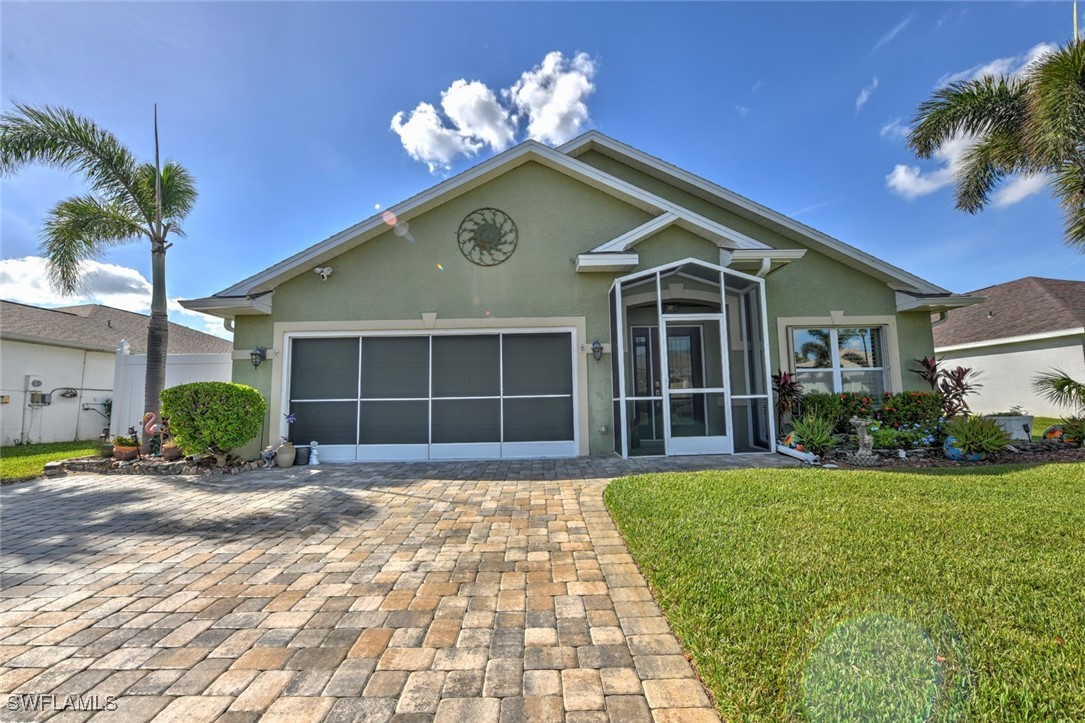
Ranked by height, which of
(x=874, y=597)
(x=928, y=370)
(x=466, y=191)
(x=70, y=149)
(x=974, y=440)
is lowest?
(x=874, y=597)

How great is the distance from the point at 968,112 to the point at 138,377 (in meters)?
23.0

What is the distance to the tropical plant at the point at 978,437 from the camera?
724 cm

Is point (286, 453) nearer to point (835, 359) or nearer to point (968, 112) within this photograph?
point (835, 359)

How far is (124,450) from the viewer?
27.7 feet

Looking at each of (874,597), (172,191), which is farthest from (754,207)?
(172,191)

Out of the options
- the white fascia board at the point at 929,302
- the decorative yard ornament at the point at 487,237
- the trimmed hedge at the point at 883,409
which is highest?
the decorative yard ornament at the point at 487,237

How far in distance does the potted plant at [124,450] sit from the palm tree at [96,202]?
1502mm

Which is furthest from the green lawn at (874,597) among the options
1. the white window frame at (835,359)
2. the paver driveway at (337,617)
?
the white window frame at (835,359)

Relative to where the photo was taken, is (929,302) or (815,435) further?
(929,302)

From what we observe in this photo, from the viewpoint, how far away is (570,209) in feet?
30.5

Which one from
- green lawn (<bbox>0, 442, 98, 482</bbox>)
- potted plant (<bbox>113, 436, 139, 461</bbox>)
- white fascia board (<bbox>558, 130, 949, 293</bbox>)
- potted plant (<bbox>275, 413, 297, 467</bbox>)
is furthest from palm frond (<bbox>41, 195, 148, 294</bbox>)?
white fascia board (<bbox>558, 130, 949, 293</bbox>)

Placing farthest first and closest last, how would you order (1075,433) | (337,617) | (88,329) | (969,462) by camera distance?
1. (88,329)
2. (1075,433)
3. (969,462)
4. (337,617)

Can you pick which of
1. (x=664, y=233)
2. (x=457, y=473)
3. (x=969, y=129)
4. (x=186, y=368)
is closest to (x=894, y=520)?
(x=457, y=473)

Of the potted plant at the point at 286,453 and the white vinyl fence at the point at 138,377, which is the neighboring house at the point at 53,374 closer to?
the white vinyl fence at the point at 138,377
